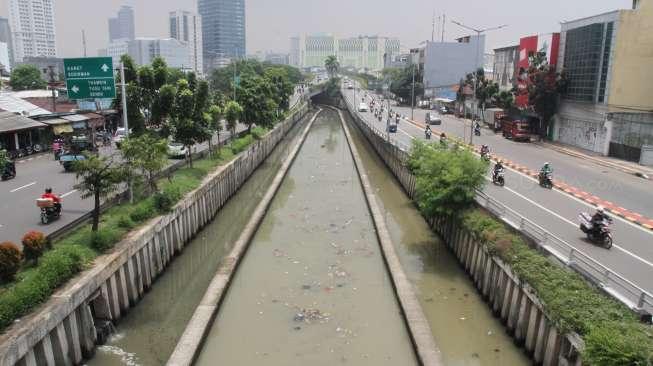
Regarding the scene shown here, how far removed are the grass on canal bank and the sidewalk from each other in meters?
31.5

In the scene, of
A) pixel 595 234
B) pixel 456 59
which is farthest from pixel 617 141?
pixel 456 59

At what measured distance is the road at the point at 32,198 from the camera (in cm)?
2261

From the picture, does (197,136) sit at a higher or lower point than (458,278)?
higher

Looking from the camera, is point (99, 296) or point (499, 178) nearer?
point (99, 296)

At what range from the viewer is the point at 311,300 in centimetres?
2048

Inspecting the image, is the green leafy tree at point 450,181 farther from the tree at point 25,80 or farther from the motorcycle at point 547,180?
the tree at point 25,80

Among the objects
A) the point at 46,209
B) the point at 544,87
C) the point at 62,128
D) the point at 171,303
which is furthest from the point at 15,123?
the point at 544,87

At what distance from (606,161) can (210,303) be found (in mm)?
37061

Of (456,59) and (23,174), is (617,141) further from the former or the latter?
(456,59)

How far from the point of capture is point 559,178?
3475 cm

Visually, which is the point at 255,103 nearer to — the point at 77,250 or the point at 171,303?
the point at 171,303

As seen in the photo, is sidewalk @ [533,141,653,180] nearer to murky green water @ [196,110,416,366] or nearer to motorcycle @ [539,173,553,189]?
motorcycle @ [539,173,553,189]

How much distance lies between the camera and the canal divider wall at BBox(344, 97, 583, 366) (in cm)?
1370

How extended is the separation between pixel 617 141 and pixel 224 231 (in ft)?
116
